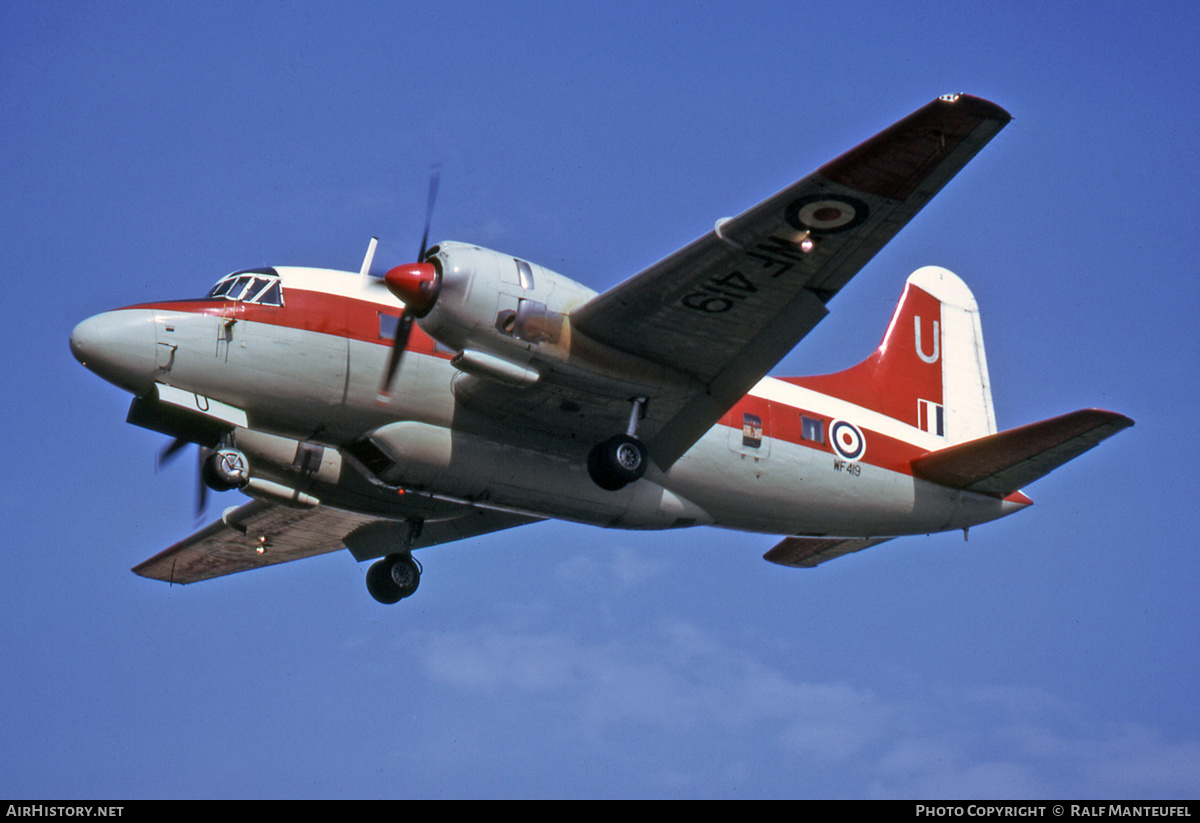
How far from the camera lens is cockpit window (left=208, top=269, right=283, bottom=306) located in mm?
17094

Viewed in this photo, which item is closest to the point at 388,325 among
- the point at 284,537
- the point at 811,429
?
the point at 811,429

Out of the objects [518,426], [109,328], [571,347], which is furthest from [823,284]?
[109,328]

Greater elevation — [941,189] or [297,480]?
[941,189]

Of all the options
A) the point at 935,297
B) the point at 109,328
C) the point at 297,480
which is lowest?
the point at 297,480

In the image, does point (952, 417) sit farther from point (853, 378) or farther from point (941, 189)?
point (941, 189)

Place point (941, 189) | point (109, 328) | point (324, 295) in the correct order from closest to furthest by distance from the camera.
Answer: point (941, 189), point (109, 328), point (324, 295)

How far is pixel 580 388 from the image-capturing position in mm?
17406

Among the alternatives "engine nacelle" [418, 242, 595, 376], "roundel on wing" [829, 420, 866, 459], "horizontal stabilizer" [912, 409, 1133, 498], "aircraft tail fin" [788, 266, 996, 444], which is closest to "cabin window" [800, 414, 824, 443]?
"roundel on wing" [829, 420, 866, 459]

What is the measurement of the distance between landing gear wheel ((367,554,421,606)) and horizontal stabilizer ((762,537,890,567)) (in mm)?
6652

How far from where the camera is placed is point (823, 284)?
55.7 ft

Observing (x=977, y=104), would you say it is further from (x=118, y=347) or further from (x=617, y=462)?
(x=118, y=347)
